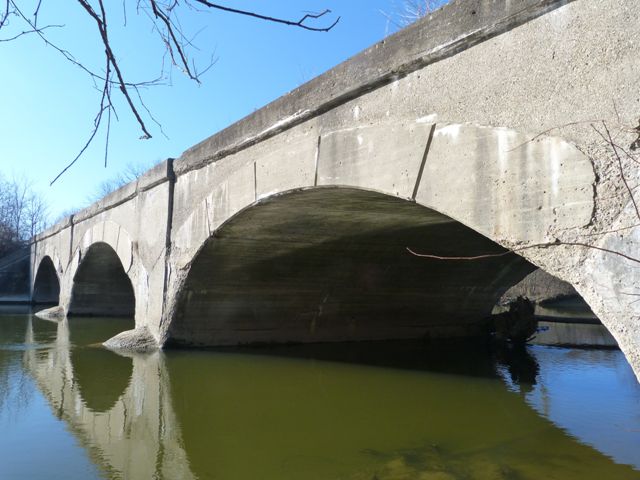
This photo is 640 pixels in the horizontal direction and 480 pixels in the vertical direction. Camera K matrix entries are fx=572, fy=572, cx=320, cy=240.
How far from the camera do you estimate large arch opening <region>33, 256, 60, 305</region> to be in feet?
65.3

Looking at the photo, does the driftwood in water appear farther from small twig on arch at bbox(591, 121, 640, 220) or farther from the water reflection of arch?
small twig on arch at bbox(591, 121, 640, 220)

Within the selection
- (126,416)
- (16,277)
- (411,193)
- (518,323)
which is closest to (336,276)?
(518,323)

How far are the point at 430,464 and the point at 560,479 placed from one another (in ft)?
2.40

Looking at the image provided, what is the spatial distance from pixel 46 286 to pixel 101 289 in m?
7.85

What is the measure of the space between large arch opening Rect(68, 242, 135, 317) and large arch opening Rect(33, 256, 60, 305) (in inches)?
249

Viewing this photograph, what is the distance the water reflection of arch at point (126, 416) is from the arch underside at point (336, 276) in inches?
47.3

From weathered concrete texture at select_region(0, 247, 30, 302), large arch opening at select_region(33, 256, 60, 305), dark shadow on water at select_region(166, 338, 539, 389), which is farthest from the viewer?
weathered concrete texture at select_region(0, 247, 30, 302)

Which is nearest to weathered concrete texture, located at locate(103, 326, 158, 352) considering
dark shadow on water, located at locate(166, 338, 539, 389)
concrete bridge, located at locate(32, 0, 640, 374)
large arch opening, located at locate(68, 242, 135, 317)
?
concrete bridge, located at locate(32, 0, 640, 374)

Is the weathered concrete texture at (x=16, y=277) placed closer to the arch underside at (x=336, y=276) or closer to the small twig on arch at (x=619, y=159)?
the arch underside at (x=336, y=276)

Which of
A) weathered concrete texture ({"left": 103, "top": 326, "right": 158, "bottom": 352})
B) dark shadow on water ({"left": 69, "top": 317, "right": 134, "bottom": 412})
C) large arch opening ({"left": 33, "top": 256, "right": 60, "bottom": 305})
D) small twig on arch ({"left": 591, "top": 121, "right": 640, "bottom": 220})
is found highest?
small twig on arch ({"left": 591, "top": 121, "right": 640, "bottom": 220})

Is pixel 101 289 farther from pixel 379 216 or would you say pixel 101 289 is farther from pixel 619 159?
pixel 619 159

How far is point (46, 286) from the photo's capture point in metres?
20.6

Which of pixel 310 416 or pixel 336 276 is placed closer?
pixel 310 416

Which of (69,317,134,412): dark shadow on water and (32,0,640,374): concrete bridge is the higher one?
(32,0,640,374): concrete bridge
